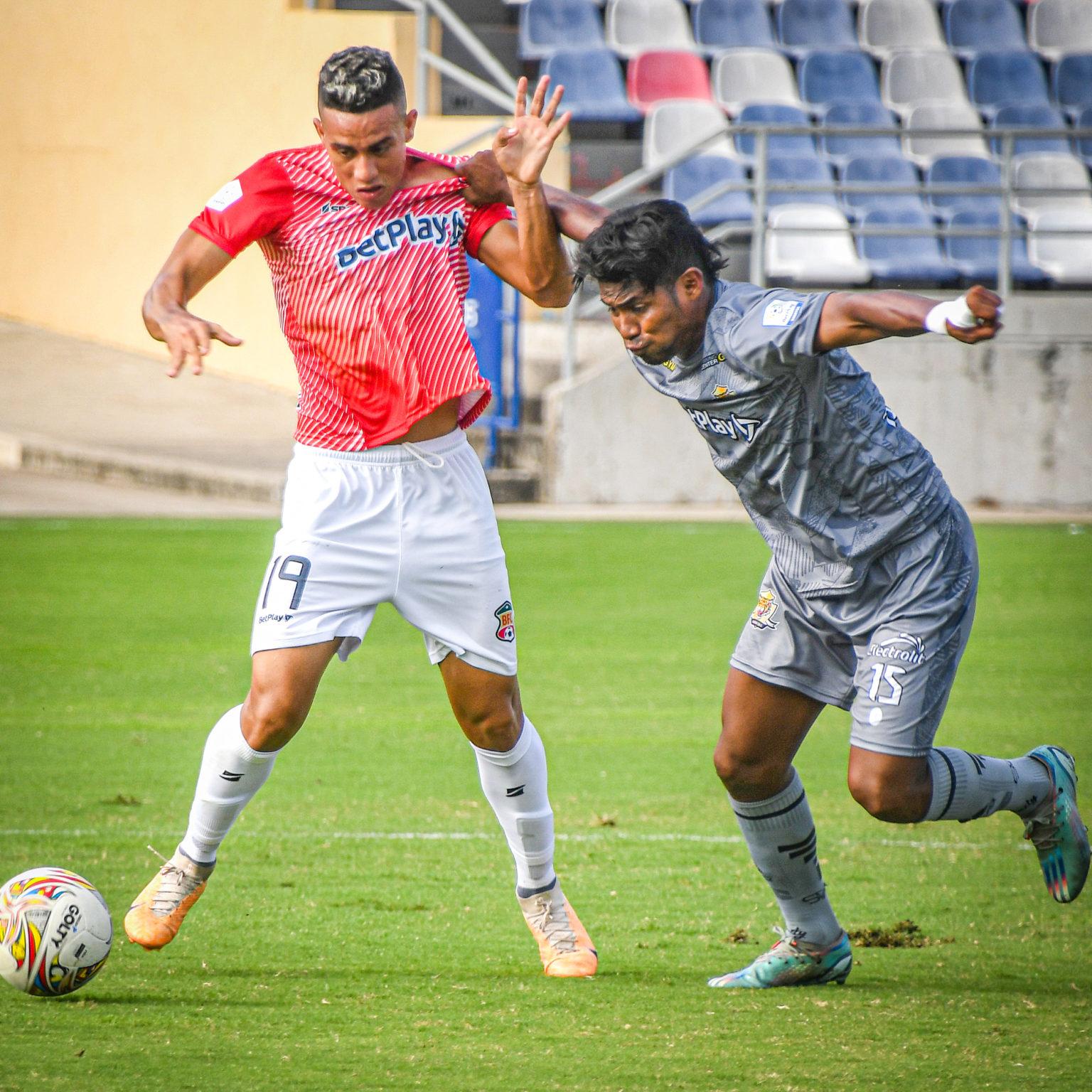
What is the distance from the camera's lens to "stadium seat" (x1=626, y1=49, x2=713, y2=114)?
763 inches

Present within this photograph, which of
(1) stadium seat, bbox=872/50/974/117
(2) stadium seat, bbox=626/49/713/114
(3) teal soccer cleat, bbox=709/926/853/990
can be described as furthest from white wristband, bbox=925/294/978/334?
(1) stadium seat, bbox=872/50/974/117

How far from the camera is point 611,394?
1497cm

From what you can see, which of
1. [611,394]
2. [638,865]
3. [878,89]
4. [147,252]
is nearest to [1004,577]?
[611,394]

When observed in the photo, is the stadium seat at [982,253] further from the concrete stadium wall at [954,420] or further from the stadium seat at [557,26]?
the stadium seat at [557,26]

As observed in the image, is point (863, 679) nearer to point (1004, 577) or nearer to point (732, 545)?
point (1004, 577)

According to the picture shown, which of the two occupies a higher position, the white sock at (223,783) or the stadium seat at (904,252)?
the stadium seat at (904,252)

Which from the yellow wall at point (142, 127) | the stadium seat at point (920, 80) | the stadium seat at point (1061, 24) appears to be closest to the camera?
the yellow wall at point (142, 127)

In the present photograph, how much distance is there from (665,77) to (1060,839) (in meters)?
16.8

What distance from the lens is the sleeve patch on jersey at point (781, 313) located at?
11.2 feet

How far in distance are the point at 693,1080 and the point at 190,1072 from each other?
3.26 ft

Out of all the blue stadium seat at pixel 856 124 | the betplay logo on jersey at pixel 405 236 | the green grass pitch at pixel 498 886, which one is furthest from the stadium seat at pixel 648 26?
the betplay logo on jersey at pixel 405 236

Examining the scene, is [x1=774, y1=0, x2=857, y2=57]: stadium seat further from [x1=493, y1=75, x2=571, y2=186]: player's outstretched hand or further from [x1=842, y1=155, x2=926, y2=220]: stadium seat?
[x1=493, y1=75, x2=571, y2=186]: player's outstretched hand

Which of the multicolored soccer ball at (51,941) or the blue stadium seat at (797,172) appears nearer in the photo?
the multicolored soccer ball at (51,941)

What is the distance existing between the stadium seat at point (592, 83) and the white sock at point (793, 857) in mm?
15733
